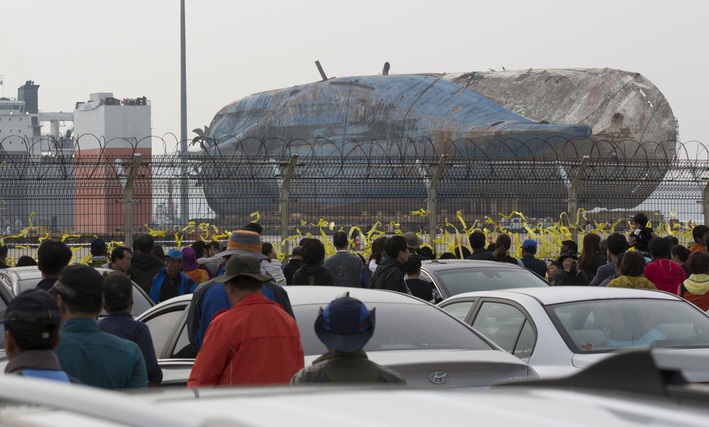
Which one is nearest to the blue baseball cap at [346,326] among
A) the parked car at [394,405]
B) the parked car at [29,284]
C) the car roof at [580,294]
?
the parked car at [394,405]

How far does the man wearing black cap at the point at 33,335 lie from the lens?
14.1ft

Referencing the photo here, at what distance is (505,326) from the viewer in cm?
826

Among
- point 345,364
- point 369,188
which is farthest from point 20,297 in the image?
point 369,188

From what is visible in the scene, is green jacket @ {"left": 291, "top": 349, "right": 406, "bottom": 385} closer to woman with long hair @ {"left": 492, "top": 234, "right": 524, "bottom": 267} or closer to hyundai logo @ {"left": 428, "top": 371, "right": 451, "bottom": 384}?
hyundai logo @ {"left": 428, "top": 371, "right": 451, "bottom": 384}

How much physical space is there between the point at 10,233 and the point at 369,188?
18.5 ft

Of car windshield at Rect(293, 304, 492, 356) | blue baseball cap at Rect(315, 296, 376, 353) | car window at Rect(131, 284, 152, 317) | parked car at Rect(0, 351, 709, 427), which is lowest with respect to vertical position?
car window at Rect(131, 284, 152, 317)

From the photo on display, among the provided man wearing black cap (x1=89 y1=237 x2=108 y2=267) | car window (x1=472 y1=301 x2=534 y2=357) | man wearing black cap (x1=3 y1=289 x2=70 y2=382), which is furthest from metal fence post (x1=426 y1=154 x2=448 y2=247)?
man wearing black cap (x1=3 y1=289 x2=70 y2=382)

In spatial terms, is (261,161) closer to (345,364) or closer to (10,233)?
(10,233)

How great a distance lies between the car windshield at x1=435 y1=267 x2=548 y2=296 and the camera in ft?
36.9

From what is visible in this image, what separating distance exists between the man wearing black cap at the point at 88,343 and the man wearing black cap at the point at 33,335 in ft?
2.14

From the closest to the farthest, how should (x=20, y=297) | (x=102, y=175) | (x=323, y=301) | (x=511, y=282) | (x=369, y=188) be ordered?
(x=20, y=297)
(x=323, y=301)
(x=511, y=282)
(x=102, y=175)
(x=369, y=188)

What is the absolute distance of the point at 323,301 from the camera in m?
6.88

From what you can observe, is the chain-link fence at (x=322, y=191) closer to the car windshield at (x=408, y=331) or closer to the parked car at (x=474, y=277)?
the parked car at (x=474, y=277)

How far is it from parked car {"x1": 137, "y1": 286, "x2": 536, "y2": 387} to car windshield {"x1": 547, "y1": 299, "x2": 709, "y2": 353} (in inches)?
49.4
